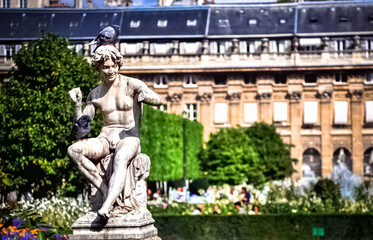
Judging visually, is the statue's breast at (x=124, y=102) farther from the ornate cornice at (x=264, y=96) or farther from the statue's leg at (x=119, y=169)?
the ornate cornice at (x=264, y=96)

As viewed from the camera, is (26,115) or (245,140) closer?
(26,115)

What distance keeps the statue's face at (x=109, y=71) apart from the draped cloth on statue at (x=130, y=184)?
71cm

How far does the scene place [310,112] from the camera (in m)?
50.2

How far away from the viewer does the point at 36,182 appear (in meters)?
22.6

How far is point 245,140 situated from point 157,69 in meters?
12.5

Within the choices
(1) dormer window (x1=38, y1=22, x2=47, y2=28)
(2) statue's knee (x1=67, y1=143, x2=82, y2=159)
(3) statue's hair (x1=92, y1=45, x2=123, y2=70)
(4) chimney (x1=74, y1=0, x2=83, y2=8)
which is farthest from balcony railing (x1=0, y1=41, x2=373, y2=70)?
(2) statue's knee (x1=67, y1=143, x2=82, y2=159)

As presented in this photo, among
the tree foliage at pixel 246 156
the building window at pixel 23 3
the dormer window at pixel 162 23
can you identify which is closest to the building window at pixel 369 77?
the tree foliage at pixel 246 156

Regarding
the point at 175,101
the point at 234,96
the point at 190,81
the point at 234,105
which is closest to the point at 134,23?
the point at 190,81

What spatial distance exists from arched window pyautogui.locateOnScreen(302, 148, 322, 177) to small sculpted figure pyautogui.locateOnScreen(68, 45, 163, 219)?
40.9 meters

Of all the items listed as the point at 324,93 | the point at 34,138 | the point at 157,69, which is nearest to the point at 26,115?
the point at 34,138

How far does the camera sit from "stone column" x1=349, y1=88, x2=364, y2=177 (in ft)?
161

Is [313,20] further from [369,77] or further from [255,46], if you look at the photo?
[369,77]

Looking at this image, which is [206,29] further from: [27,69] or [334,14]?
[27,69]

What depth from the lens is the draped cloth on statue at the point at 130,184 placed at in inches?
295
